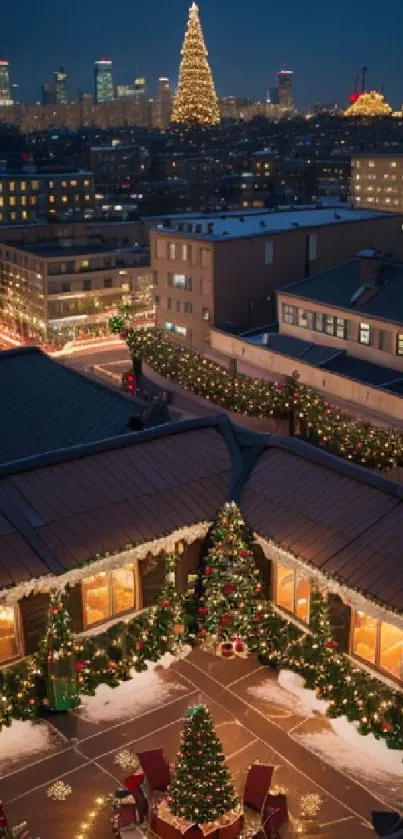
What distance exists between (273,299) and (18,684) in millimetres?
40788

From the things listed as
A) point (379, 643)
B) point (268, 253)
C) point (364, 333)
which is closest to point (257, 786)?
point (379, 643)

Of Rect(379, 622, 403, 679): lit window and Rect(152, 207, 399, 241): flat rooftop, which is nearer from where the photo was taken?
Rect(379, 622, 403, 679): lit window

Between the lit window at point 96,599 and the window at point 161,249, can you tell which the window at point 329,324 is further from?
the lit window at point 96,599

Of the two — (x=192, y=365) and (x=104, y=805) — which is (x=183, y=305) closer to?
(x=192, y=365)

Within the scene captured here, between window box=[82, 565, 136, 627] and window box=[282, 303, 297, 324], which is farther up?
window box=[282, 303, 297, 324]

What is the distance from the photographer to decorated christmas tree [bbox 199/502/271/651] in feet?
58.5

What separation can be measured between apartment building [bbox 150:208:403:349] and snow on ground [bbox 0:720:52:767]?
36.5m

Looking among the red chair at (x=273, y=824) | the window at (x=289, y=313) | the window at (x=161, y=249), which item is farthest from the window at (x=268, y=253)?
the red chair at (x=273, y=824)

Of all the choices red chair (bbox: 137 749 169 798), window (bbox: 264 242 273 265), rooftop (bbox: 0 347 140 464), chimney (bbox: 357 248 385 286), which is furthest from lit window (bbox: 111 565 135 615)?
window (bbox: 264 242 273 265)

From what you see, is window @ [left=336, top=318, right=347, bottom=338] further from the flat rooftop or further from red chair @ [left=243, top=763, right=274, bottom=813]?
red chair @ [left=243, top=763, right=274, bottom=813]

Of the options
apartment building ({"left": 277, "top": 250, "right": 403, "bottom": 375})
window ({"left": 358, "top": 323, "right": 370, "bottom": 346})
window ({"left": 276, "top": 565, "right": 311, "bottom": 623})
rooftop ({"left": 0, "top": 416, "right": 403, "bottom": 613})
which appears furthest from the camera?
window ({"left": 358, "top": 323, "right": 370, "bottom": 346})

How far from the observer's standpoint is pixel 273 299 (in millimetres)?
54531

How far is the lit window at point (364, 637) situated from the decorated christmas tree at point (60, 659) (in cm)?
523

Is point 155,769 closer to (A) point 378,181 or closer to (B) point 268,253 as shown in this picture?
(B) point 268,253
